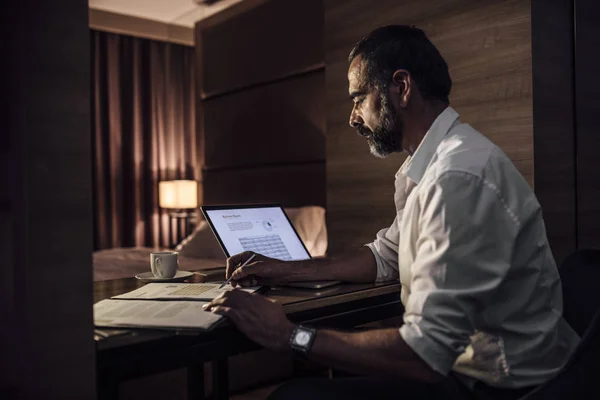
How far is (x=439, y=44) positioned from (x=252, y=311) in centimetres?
127

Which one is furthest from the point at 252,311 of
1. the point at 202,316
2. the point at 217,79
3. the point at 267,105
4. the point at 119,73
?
the point at 119,73

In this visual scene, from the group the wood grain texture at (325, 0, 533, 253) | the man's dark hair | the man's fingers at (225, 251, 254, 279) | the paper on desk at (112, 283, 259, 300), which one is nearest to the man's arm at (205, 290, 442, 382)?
the paper on desk at (112, 283, 259, 300)

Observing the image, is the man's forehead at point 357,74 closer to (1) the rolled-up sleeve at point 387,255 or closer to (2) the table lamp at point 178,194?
(1) the rolled-up sleeve at point 387,255

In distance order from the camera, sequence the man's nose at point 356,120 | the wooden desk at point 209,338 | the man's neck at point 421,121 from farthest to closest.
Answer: the man's nose at point 356,120 < the man's neck at point 421,121 < the wooden desk at point 209,338

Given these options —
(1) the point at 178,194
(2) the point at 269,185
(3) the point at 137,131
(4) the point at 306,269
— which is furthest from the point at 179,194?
(4) the point at 306,269

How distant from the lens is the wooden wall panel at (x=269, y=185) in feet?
10.7

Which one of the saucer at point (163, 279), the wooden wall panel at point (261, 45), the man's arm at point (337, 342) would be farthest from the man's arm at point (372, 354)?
the wooden wall panel at point (261, 45)

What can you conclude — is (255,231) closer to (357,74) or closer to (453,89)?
(357,74)

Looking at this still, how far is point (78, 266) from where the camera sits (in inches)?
32.0

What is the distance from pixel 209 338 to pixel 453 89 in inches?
49.6

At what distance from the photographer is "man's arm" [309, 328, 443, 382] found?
935mm

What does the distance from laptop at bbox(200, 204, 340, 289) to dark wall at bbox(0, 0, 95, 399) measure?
753 millimetres

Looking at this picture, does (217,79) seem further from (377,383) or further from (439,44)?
(377,383)

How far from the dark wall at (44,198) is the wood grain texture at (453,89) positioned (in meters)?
1.29
